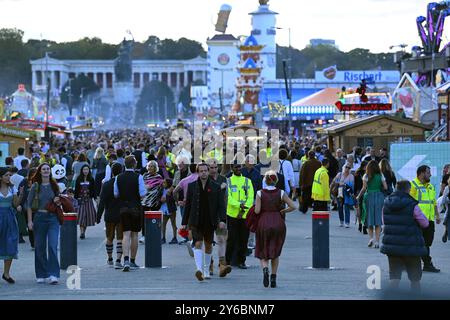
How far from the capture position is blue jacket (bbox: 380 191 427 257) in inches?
509

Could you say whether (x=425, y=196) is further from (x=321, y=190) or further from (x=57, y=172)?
(x=57, y=172)

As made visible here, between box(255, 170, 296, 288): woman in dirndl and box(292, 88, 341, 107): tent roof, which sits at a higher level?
box(255, 170, 296, 288): woman in dirndl

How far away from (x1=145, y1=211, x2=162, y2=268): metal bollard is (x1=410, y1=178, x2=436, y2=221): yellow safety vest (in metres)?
3.34

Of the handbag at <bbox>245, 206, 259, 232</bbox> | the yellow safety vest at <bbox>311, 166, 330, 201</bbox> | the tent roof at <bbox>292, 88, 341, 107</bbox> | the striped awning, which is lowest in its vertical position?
the striped awning

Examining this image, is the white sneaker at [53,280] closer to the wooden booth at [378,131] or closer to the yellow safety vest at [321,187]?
the yellow safety vest at [321,187]

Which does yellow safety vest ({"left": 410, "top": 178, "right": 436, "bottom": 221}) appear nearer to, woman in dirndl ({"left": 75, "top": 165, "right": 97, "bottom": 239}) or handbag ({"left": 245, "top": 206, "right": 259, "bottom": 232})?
handbag ({"left": 245, "top": 206, "right": 259, "bottom": 232})

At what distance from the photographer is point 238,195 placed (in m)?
16.1

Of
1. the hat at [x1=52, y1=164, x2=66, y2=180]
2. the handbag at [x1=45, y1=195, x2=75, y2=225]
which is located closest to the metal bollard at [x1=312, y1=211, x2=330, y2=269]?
the handbag at [x1=45, y1=195, x2=75, y2=225]

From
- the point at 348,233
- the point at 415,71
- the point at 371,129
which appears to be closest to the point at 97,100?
the point at 415,71

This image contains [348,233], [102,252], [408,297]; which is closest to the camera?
[408,297]

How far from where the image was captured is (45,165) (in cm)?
1498
